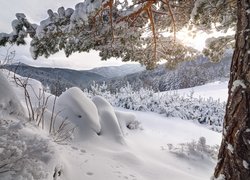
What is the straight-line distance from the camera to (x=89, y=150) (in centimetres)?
454

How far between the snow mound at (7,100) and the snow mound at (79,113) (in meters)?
1.15

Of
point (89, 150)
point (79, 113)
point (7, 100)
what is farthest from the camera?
point (79, 113)

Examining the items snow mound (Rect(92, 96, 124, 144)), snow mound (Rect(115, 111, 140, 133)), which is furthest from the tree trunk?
snow mound (Rect(115, 111, 140, 133))

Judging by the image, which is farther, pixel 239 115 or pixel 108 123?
pixel 108 123

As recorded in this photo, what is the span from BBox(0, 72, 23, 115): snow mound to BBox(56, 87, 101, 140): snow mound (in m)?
1.15

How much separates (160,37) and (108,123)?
1.93m

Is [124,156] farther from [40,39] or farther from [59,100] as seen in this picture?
[40,39]

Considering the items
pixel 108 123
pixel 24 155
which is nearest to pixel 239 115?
pixel 24 155

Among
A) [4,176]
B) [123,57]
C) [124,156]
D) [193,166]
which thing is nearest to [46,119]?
[124,156]

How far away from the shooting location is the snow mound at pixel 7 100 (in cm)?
390

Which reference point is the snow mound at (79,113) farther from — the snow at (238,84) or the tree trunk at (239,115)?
the snow at (238,84)

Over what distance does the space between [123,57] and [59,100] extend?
1.42 meters

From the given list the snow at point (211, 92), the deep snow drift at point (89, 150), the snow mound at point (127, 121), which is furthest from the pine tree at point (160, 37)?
the snow at point (211, 92)

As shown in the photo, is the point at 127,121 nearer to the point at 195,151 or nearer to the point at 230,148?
the point at 195,151
